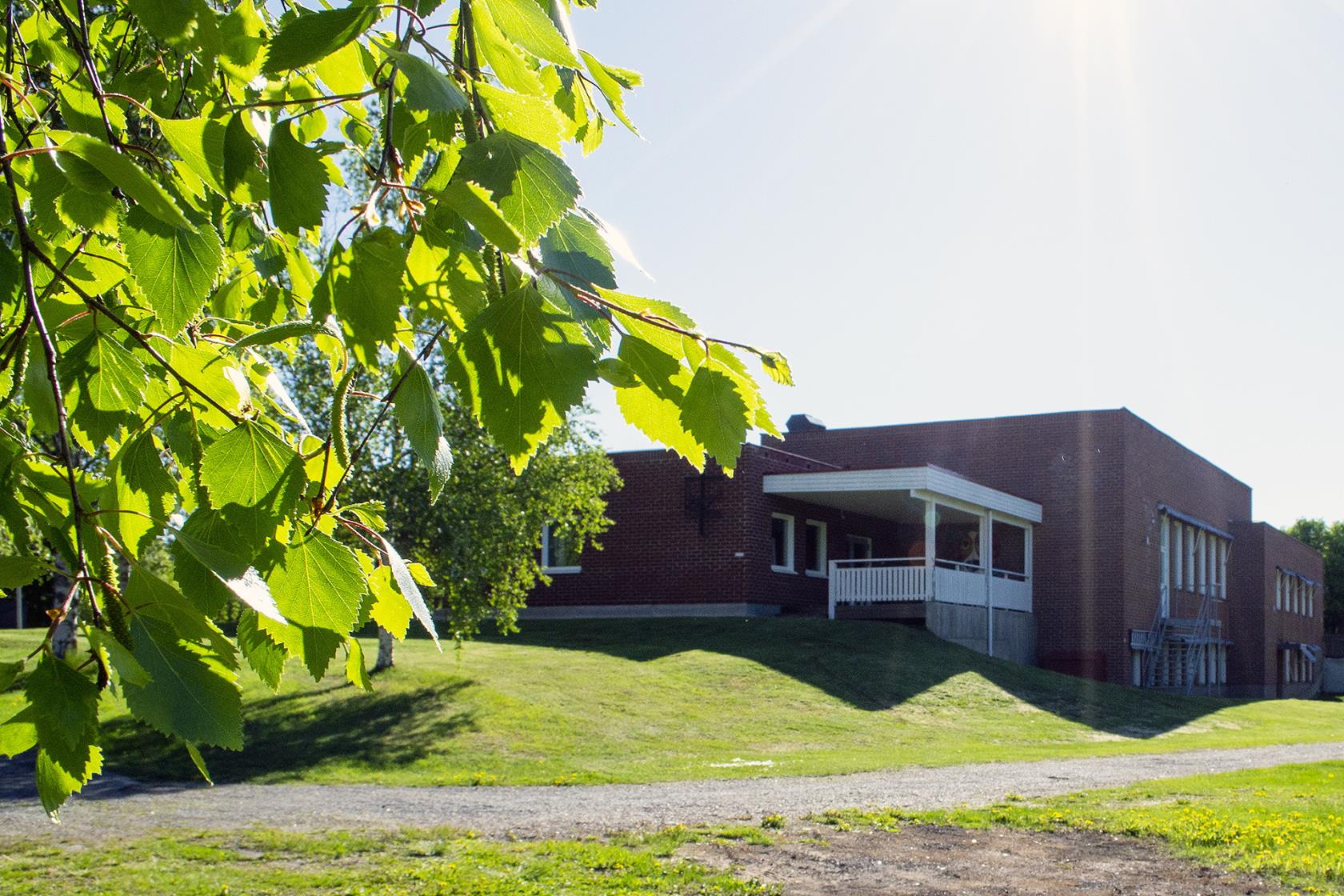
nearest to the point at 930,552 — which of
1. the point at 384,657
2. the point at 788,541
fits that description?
the point at 788,541

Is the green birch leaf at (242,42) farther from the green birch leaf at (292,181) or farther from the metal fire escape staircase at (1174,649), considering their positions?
the metal fire escape staircase at (1174,649)

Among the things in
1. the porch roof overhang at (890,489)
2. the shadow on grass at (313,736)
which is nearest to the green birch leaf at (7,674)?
the shadow on grass at (313,736)

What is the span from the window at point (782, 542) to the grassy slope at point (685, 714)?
3.39 m

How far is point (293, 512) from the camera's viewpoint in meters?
1.75

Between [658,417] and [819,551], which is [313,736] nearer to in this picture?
[658,417]

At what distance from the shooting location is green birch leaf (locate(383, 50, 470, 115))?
1329mm

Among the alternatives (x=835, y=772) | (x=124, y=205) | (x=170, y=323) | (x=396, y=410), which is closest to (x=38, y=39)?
(x=124, y=205)

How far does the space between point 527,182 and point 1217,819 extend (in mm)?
9908

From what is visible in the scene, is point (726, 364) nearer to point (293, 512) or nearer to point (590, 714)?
point (293, 512)

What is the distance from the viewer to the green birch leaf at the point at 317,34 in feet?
4.69

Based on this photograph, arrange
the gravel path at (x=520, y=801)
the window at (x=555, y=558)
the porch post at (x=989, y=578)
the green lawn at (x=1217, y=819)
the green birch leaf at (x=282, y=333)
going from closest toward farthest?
the green birch leaf at (x=282, y=333) < the green lawn at (x=1217, y=819) < the gravel path at (x=520, y=801) < the porch post at (x=989, y=578) < the window at (x=555, y=558)

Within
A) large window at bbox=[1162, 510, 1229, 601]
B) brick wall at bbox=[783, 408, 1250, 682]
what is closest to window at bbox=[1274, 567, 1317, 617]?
large window at bbox=[1162, 510, 1229, 601]

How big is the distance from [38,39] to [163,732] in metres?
2.68

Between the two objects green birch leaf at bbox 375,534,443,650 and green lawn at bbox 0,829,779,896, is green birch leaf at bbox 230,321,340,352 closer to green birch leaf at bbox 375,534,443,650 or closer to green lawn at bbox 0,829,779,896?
green birch leaf at bbox 375,534,443,650
